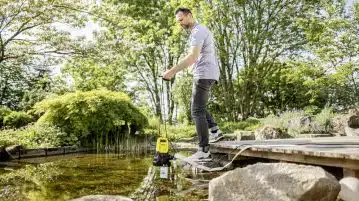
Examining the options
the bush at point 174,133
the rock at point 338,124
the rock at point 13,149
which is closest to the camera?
the rock at point 13,149

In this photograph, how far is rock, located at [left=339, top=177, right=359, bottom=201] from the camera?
309cm

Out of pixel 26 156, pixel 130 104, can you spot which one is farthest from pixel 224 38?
pixel 26 156

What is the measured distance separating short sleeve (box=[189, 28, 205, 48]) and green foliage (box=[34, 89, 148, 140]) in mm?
8154

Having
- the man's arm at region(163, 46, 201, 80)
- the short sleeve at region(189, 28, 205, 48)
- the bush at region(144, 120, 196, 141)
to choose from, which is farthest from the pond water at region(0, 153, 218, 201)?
the bush at region(144, 120, 196, 141)

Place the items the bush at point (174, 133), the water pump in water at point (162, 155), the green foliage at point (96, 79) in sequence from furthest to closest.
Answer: the green foliage at point (96, 79)
the bush at point (174, 133)
the water pump in water at point (162, 155)

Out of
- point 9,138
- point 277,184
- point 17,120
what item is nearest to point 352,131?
point 277,184

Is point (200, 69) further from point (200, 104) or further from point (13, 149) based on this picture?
point (13, 149)

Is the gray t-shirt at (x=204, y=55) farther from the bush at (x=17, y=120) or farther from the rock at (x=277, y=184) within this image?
the bush at (x=17, y=120)

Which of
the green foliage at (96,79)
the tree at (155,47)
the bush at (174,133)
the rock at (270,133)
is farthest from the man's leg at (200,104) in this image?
the green foliage at (96,79)

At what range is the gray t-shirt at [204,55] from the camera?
15.8 ft

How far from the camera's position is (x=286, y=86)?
26.3 metres

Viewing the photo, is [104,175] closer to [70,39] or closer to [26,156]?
[26,156]

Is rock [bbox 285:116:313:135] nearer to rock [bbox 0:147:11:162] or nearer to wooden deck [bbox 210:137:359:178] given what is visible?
wooden deck [bbox 210:137:359:178]

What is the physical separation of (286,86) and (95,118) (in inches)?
661
